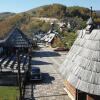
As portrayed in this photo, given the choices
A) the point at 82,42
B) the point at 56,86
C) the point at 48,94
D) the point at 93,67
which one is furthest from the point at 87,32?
the point at 56,86

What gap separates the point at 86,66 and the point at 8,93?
443 inches

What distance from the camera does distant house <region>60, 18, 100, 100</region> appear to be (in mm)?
13799

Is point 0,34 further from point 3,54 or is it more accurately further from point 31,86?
point 31,86

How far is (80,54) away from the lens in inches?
618

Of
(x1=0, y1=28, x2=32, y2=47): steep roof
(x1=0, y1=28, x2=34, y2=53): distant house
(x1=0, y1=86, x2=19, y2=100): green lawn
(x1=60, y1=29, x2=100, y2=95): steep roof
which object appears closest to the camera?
(x1=60, y1=29, x2=100, y2=95): steep roof

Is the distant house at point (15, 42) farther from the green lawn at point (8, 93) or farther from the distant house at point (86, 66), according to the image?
the distant house at point (86, 66)

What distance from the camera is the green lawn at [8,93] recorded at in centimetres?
2244

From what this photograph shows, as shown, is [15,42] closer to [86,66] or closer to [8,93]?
[8,93]

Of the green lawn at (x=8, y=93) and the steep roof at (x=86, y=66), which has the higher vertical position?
the steep roof at (x=86, y=66)

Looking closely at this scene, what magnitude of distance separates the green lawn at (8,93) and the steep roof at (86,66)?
7431mm

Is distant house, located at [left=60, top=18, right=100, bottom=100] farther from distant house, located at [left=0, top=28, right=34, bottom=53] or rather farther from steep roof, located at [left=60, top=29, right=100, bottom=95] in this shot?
distant house, located at [left=0, top=28, right=34, bottom=53]

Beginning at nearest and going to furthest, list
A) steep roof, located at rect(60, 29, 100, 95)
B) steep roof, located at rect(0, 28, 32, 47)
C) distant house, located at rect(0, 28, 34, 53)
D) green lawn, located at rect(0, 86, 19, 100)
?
steep roof, located at rect(60, 29, 100, 95), green lawn, located at rect(0, 86, 19, 100), distant house, located at rect(0, 28, 34, 53), steep roof, located at rect(0, 28, 32, 47)

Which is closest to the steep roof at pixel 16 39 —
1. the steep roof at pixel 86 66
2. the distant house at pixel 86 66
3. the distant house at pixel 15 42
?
the distant house at pixel 15 42

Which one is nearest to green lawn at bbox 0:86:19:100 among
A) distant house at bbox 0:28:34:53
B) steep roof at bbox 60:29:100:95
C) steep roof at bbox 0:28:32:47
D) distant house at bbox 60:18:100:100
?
distant house at bbox 60:18:100:100
